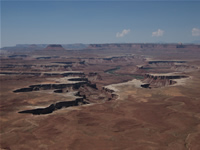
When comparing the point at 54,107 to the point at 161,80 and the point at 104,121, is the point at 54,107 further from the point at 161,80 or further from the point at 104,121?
the point at 161,80

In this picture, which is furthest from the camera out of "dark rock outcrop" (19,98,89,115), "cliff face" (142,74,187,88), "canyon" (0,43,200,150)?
"cliff face" (142,74,187,88)

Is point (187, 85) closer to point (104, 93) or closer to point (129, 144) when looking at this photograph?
point (104, 93)

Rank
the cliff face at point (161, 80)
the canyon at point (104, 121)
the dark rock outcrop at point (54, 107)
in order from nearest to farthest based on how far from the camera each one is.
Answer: the canyon at point (104, 121) → the dark rock outcrop at point (54, 107) → the cliff face at point (161, 80)

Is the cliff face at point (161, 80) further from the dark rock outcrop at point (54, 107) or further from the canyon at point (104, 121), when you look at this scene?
the dark rock outcrop at point (54, 107)

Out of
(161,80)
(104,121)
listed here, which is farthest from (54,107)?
(161,80)

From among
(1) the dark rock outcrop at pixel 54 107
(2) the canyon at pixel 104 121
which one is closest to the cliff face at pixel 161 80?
(2) the canyon at pixel 104 121

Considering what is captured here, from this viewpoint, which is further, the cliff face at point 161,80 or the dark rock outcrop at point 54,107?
the cliff face at point 161,80

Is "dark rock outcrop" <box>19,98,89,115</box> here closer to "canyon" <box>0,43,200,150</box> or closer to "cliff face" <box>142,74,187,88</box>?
"canyon" <box>0,43,200,150</box>

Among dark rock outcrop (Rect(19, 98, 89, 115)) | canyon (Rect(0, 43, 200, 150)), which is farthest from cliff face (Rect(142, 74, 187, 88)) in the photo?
dark rock outcrop (Rect(19, 98, 89, 115))

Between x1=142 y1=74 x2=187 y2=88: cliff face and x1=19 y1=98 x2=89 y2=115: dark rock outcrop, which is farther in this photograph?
x1=142 y1=74 x2=187 y2=88: cliff face

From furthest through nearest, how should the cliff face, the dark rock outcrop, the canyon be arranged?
the cliff face → the dark rock outcrop → the canyon

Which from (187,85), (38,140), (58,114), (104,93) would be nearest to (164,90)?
(187,85)
